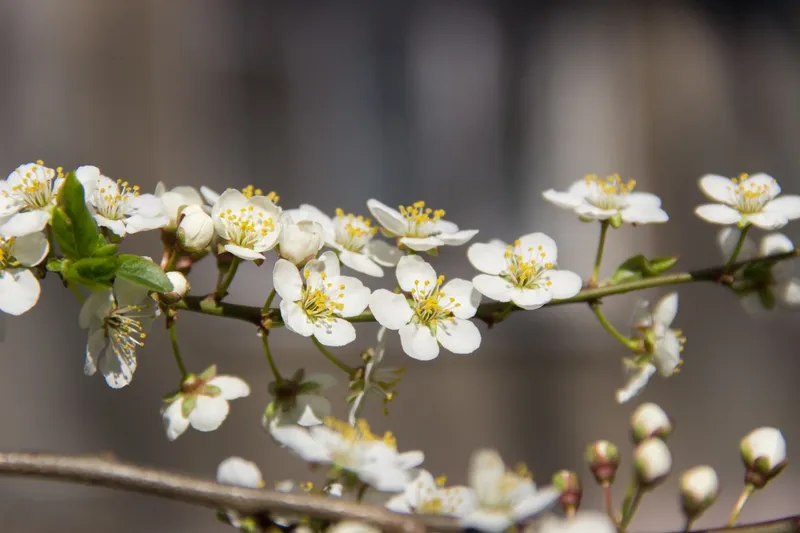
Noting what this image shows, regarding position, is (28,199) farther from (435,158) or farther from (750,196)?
(435,158)

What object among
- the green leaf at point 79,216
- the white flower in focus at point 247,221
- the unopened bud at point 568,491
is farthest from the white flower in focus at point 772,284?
the green leaf at point 79,216

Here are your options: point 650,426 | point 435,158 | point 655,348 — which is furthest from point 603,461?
point 435,158

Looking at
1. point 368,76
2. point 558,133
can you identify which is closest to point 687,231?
point 558,133

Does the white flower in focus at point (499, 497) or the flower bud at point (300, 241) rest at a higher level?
the flower bud at point (300, 241)

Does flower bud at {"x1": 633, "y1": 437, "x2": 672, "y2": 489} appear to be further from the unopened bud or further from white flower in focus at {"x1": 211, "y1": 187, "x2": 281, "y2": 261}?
white flower in focus at {"x1": 211, "y1": 187, "x2": 281, "y2": 261}

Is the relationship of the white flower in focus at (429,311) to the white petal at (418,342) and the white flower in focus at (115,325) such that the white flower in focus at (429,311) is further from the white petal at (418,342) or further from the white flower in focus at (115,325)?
the white flower in focus at (115,325)

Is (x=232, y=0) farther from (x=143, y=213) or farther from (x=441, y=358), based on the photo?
(x=143, y=213)

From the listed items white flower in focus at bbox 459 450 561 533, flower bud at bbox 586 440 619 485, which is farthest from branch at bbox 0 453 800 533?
flower bud at bbox 586 440 619 485
